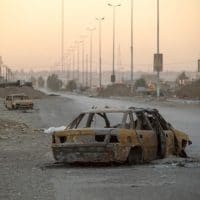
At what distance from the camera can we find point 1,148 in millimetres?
22250

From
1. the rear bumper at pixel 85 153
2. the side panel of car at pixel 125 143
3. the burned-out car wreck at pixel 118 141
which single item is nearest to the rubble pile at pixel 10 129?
the burned-out car wreck at pixel 118 141

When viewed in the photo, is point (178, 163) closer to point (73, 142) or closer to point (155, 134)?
point (155, 134)

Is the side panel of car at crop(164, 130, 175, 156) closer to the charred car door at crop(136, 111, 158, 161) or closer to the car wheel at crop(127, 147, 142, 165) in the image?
the charred car door at crop(136, 111, 158, 161)

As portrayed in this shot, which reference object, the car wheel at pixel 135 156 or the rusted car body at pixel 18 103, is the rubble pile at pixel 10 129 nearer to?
the car wheel at pixel 135 156

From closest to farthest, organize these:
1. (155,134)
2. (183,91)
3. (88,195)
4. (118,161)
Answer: (88,195) < (118,161) < (155,134) < (183,91)

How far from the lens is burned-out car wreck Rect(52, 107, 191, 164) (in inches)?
605

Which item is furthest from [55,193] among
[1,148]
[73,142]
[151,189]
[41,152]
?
[1,148]

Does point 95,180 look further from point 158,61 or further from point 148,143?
point 158,61

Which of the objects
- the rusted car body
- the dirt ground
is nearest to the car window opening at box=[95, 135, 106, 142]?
the dirt ground

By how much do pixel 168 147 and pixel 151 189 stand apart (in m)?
5.60

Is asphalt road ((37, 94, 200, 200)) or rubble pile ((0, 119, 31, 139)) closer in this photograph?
asphalt road ((37, 94, 200, 200))

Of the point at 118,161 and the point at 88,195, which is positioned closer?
the point at 88,195

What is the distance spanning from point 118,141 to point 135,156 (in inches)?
31.8

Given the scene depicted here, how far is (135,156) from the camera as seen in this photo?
1595 cm
